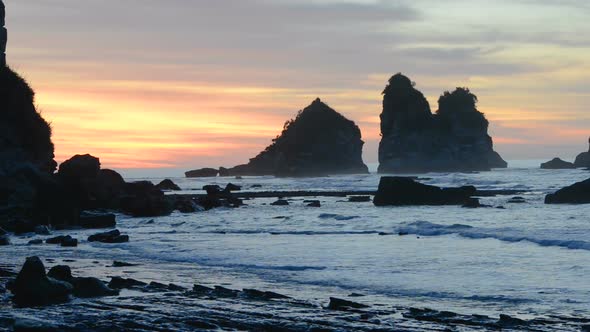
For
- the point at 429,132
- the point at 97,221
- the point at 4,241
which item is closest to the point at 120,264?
the point at 4,241

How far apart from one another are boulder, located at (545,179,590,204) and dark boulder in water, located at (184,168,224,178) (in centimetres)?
13349

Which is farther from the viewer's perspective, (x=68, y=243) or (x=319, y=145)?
(x=319, y=145)

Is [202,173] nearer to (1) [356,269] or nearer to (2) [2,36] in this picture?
(2) [2,36]

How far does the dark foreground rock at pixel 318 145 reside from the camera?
17838cm

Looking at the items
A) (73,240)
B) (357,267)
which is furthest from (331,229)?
(357,267)

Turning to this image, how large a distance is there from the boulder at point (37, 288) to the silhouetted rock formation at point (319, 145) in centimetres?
15625

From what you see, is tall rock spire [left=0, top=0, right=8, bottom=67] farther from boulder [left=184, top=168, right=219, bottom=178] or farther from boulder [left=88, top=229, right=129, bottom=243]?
boulder [left=184, top=168, right=219, bottom=178]

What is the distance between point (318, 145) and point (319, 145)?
0.22 metres

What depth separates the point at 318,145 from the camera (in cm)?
18125

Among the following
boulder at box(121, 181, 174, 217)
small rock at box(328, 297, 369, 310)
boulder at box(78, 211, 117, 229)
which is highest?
boulder at box(121, 181, 174, 217)

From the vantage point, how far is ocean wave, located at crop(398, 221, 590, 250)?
29.2m

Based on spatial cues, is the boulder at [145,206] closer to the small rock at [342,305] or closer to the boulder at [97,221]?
the boulder at [97,221]

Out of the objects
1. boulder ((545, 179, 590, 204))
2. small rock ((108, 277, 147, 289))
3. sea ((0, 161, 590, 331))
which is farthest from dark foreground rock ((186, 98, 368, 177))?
small rock ((108, 277, 147, 289))

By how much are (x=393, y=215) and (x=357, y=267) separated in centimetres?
2424
